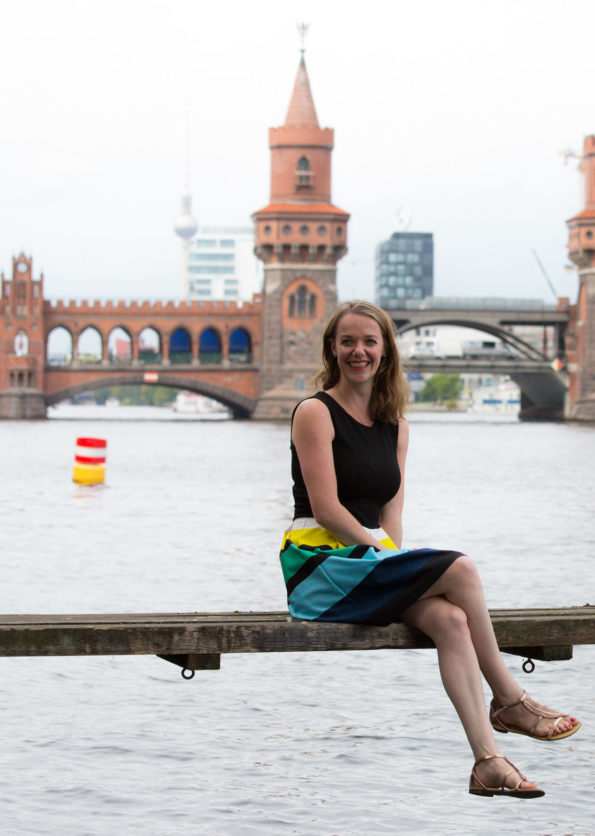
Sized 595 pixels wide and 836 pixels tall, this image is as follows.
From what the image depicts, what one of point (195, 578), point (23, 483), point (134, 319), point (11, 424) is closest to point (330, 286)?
point (134, 319)

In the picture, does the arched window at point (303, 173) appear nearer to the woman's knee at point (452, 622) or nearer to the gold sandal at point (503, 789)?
the woman's knee at point (452, 622)

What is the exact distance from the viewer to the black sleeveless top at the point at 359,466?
269 inches

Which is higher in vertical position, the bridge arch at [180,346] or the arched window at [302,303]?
the arched window at [302,303]

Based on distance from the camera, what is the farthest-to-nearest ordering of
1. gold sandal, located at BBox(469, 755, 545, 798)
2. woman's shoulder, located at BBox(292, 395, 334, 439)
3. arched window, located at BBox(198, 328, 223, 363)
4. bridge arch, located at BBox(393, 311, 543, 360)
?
arched window, located at BBox(198, 328, 223, 363) < bridge arch, located at BBox(393, 311, 543, 360) < woman's shoulder, located at BBox(292, 395, 334, 439) < gold sandal, located at BBox(469, 755, 545, 798)

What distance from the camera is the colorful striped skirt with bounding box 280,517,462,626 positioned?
253 inches

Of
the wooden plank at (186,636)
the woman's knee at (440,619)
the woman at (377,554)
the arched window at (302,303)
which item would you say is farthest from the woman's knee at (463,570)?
the arched window at (302,303)

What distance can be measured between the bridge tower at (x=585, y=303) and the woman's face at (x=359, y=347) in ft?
276

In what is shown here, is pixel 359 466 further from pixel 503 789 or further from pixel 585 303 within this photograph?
pixel 585 303

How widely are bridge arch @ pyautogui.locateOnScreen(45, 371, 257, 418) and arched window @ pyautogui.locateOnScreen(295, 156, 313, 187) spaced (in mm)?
11751

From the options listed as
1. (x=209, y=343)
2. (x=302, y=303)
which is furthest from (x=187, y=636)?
(x=209, y=343)

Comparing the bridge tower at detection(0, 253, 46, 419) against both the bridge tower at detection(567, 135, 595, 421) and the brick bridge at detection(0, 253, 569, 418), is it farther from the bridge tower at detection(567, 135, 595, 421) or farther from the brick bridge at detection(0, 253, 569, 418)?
the bridge tower at detection(567, 135, 595, 421)

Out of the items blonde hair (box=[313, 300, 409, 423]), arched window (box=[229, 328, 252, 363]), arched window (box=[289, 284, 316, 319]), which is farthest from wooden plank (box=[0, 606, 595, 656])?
arched window (box=[229, 328, 252, 363])

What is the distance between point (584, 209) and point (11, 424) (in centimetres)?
3417

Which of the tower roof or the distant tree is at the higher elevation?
the tower roof
